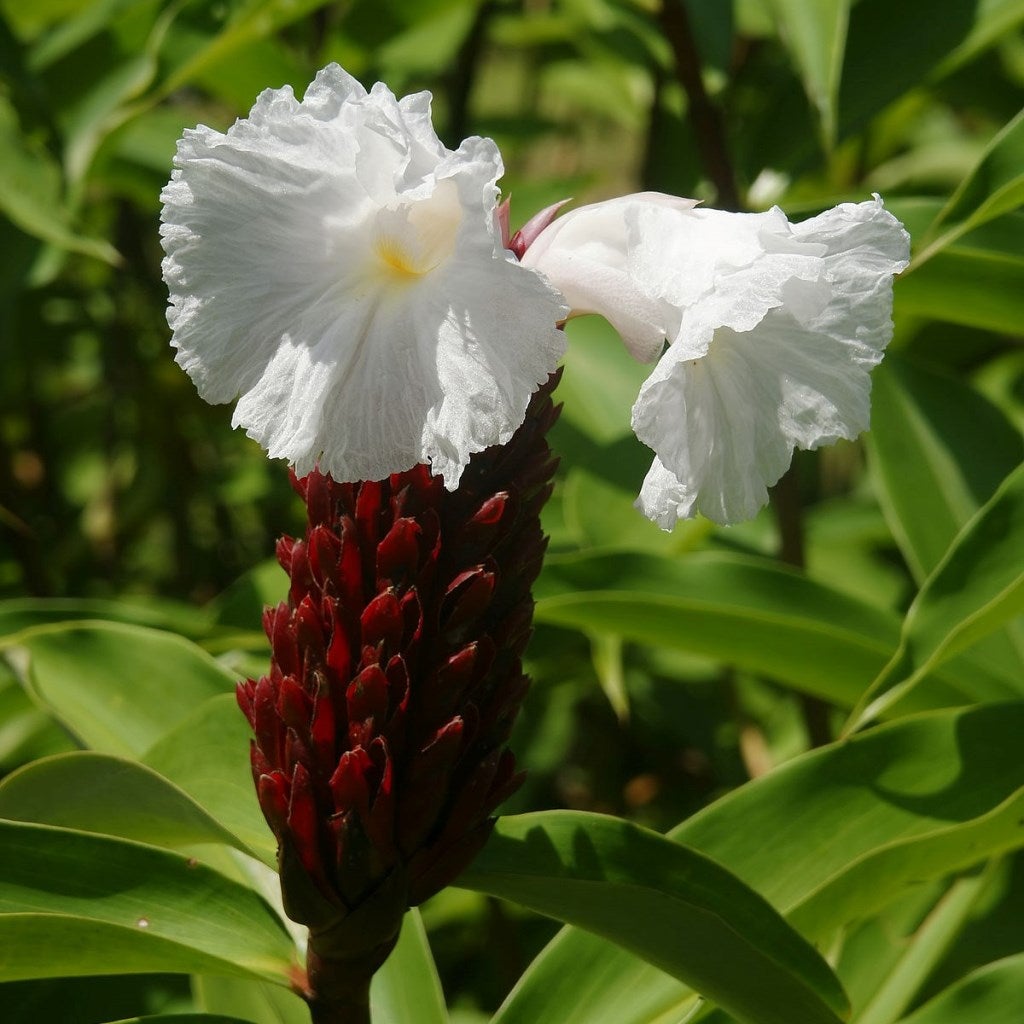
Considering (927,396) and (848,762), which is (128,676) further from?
(927,396)

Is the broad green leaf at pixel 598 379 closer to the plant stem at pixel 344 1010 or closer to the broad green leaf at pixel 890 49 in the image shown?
the broad green leaf at pixel 890 49

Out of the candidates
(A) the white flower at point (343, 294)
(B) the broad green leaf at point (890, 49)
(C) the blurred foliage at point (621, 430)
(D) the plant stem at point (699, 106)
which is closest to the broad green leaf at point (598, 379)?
(C) the blurred foliage at point (621, 430)

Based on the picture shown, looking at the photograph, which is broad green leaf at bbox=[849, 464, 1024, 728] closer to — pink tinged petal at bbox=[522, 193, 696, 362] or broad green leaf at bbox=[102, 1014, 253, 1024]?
pink tinged petal at bbox=[522, 193, 696, 362]

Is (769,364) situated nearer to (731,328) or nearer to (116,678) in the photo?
(731,328)

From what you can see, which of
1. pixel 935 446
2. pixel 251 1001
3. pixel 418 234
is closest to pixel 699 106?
pixel 935 446

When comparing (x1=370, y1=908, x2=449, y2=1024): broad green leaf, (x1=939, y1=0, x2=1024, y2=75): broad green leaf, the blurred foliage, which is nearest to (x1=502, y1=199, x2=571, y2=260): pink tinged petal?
the blurred foliage
